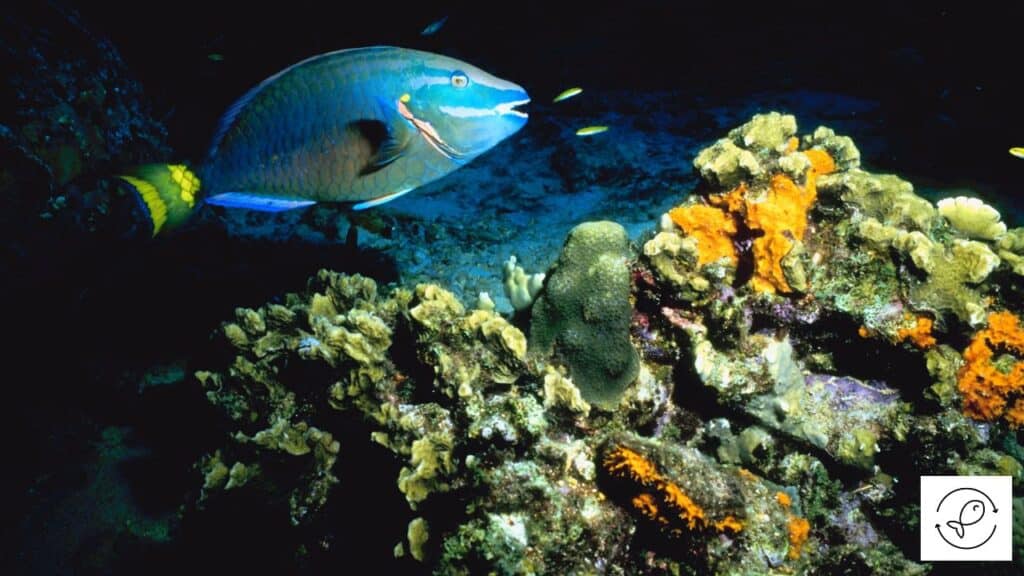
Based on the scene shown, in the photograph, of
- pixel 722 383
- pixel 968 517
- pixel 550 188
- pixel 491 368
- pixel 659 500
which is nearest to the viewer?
pixel 659 500

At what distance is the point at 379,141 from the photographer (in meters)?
2.17

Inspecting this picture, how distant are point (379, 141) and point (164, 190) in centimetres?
100

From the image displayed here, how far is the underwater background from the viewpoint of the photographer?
2.19 meters

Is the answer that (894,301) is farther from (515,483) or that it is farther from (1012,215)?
(1012,215)

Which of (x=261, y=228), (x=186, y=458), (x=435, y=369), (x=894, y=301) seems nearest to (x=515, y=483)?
(x=435, y=369)

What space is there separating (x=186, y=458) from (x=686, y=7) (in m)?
16.5

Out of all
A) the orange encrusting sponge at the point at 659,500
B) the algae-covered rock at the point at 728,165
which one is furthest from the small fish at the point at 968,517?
the algae-covered rock at the point at 728,165

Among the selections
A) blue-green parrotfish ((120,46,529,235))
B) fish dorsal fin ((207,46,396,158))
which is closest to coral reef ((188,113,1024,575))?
blue-green parrotfish ((120,46,529,235))

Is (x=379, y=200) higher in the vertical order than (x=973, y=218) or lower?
higher

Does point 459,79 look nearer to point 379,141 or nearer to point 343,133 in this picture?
point 379,141

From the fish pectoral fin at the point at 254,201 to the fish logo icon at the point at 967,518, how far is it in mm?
3317

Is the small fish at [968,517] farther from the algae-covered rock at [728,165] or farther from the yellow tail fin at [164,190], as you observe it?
the yellow tail fin at [164,190]

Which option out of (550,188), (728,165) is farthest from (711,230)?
(550,188)

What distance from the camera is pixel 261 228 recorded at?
23.1ft
